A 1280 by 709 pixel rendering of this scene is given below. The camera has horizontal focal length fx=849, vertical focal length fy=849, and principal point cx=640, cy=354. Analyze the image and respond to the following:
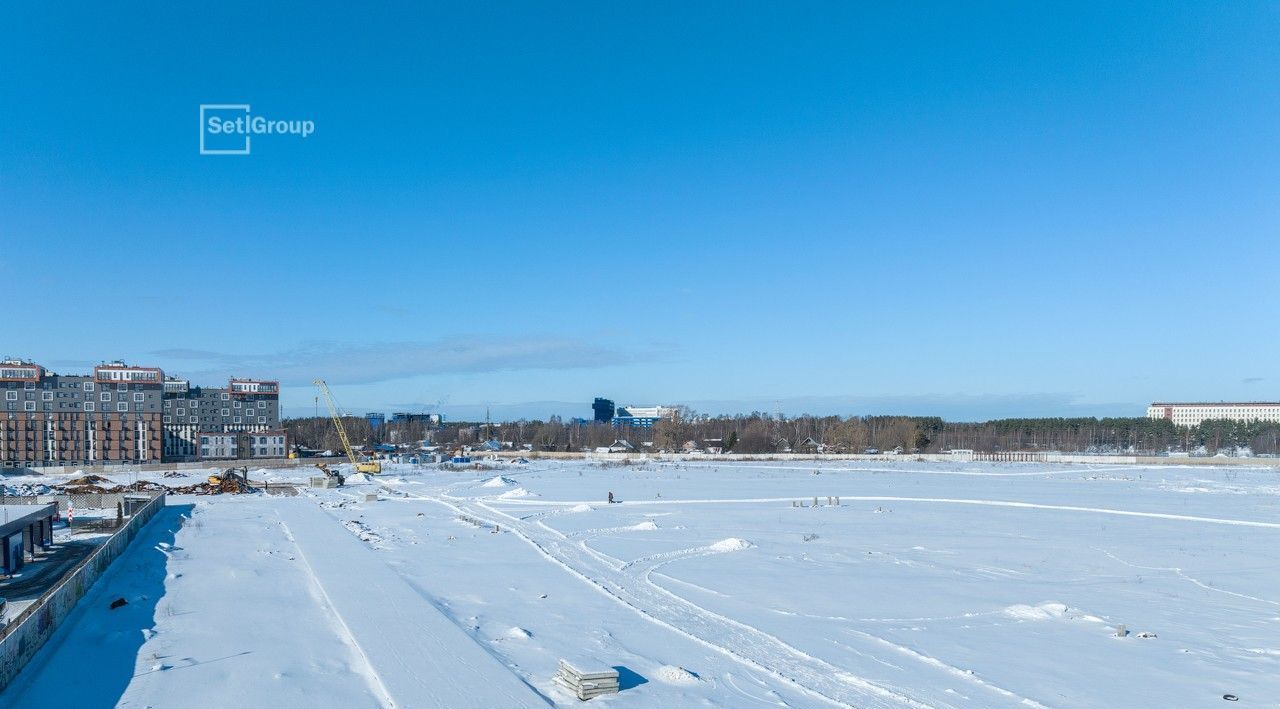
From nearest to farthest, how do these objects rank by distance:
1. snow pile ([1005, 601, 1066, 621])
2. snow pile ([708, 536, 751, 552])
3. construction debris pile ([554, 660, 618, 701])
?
construction debris pile ([554, 660, 618, 701]) < snow pile ([1005, 601, 1066, 621]) < snow pile ([708, 536, 751, 552])

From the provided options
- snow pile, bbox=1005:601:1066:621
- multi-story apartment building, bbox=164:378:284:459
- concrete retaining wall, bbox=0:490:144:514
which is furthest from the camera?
multi-story apartment building, bbox=164:378:284:459

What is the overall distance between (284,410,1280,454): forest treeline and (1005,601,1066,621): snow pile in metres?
90.5

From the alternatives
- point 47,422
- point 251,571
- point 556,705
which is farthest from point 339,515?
point 47,422

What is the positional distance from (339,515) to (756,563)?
774 inches

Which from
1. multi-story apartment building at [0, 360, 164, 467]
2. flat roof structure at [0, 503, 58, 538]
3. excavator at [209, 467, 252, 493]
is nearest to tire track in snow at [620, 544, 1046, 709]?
flat roof structure at [0, 503, 58, 538]

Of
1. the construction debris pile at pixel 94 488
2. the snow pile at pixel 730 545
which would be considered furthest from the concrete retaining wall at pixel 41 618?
the construction debris pile at pixel 94 488

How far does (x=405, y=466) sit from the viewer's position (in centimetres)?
7569

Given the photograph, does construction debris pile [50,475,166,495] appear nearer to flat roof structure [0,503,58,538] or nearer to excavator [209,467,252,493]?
excavator [209,467,252,493]

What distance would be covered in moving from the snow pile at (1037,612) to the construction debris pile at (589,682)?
30.6ft

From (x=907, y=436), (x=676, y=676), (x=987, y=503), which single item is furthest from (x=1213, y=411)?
(x=676, y=676)

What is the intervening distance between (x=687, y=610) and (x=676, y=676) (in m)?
4.81

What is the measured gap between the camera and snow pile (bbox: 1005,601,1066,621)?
17.0m

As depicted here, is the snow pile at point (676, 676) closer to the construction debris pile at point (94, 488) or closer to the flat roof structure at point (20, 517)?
the flat roof structure at point (20, 517)

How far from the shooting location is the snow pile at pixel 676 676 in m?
12.7
